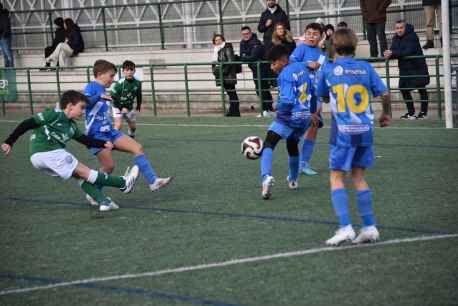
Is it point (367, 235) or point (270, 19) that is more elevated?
point (270, 19)

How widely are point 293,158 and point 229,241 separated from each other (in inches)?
105

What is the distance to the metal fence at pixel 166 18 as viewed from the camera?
2286 cm

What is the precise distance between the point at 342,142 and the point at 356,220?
126 centimetres

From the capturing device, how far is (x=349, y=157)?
8031 millimetres

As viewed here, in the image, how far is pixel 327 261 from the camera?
24.7 feet

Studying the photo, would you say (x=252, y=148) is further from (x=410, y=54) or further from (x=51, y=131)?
(x=410, y=54)

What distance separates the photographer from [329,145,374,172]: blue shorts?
802cm

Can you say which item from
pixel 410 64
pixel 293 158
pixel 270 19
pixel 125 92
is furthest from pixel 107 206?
pixel 270 19

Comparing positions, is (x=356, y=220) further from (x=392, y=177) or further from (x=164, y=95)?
(x=164, y=95)

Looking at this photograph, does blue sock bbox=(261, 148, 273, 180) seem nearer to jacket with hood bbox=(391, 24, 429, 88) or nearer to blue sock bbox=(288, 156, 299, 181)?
blue sock bbox=(288, 156, 299, 181)

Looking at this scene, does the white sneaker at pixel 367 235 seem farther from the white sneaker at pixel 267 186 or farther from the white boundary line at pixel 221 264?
the white sneaker at pixel 267 186

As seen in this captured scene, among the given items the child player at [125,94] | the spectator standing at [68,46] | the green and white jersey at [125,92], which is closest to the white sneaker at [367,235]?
the child player at [125,94]

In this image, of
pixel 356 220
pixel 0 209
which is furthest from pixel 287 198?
pixel 0 209

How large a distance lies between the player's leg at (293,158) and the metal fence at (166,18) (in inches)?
437
